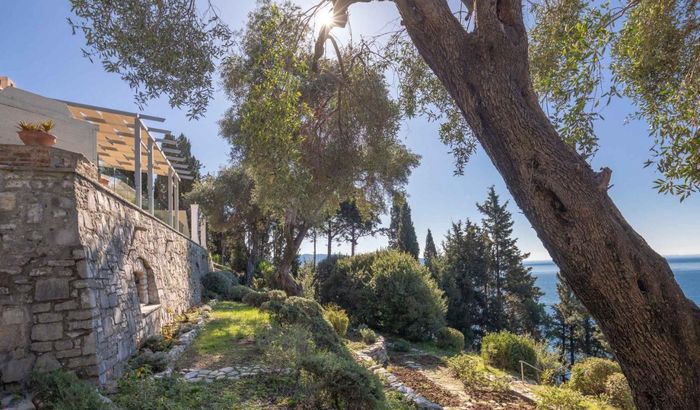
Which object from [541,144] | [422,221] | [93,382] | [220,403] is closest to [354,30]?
[541,144]

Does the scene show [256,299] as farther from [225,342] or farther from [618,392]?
[618,392]

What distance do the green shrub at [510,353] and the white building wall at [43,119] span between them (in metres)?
10.00

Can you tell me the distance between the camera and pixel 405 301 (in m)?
14.4

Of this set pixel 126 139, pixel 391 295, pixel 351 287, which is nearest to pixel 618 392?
pixel 391 295

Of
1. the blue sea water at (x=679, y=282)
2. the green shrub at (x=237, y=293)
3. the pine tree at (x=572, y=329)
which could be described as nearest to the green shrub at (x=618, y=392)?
the blue sea water at (x=679, y=282)

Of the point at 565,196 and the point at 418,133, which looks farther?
the point at 418,133

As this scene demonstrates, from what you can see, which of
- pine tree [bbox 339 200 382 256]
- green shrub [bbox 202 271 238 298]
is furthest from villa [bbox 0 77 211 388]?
pine tree [bbox 339 200 382 256]

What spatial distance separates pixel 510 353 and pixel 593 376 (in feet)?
7.94

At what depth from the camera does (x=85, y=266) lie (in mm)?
4703

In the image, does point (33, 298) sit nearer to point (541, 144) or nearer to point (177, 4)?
point (177, 4)

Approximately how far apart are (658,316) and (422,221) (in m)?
30.1

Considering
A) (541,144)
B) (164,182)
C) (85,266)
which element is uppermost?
(164,182)

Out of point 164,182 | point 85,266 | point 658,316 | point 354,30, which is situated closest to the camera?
point 658,316

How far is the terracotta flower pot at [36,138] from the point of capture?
4949 millimetres
